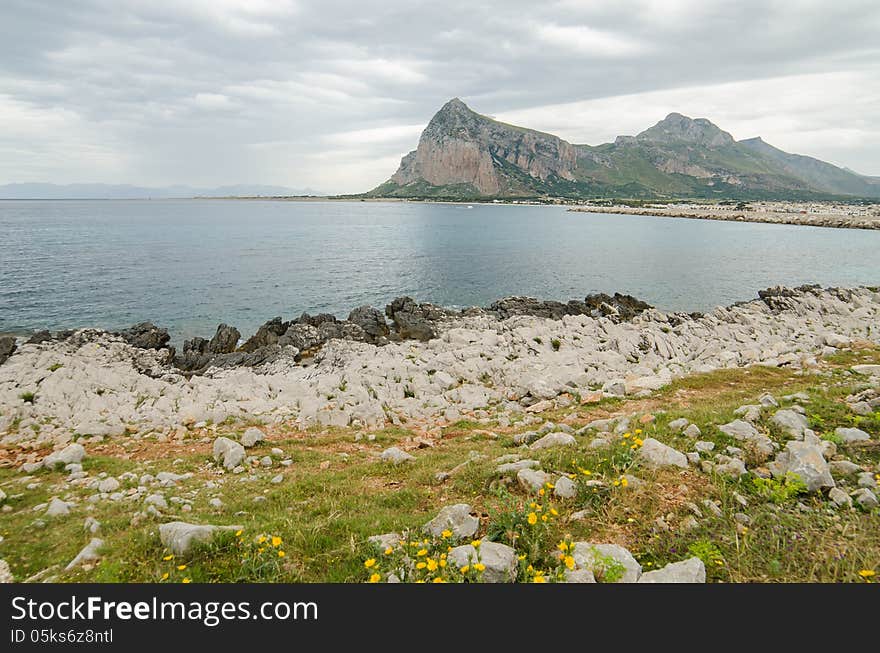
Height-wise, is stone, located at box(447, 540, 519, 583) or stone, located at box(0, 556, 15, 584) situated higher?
stone, located at box(447, 540, 519, 583)

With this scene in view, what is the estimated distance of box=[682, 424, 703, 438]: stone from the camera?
30.0ft

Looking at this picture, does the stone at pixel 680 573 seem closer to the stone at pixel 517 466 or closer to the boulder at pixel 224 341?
the stone at pixel 517 466

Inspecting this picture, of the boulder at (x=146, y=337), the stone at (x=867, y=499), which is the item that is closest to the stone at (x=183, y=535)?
the stone at (x=867, y=499)

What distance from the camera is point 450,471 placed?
959 centimetres

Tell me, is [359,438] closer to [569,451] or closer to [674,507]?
[569,451]

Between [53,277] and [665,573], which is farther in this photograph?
[53,277]

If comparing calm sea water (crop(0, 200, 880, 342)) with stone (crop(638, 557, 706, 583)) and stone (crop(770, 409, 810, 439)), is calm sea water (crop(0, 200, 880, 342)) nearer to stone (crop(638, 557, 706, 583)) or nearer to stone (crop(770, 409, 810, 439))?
stone (crop(770, 409, 810, 439))

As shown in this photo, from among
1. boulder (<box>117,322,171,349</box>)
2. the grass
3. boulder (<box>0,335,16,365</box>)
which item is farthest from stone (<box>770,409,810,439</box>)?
boulder (<box>0,335,16,365</box>)

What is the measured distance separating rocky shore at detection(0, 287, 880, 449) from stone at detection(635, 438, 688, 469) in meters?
7.37

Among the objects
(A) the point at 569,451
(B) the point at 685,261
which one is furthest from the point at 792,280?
(A) the point at 569,451

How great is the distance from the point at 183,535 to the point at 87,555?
1344 mm

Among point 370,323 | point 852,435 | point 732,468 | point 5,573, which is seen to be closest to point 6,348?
point 370,323
